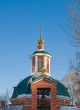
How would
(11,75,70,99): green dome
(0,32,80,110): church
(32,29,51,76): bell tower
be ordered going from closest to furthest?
(0,32,80,110): church → (11,75,70,99): green dome → (32,29,51,76): bell tower

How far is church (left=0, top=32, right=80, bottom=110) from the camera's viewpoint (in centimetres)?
3394

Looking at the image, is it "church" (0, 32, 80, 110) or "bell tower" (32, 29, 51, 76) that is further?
"bell tower" (32, 29, 51, 76)

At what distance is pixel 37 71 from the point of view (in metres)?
38.8

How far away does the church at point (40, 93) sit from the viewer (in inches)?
1336

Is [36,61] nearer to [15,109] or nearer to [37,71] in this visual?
[37,71]

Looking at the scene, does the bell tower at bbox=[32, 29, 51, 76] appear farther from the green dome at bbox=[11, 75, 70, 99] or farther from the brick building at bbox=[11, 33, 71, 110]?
the green dome at bbox=[11, 75, 70, 99]

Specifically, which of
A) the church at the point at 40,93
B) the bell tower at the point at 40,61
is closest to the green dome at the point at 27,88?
the church at the point at 40,93

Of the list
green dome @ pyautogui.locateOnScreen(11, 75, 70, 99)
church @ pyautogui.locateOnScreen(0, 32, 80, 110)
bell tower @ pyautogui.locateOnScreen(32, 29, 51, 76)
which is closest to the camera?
church @ pyautogui.locateOnScreen(0, 32, 80, 110)

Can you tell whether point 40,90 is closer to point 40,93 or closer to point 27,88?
point 40,93

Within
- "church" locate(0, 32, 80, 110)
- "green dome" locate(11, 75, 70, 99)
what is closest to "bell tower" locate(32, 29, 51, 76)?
"church" locate(0, 32, 80, 110)

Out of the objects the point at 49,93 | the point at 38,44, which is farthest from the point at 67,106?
the point at 38,44

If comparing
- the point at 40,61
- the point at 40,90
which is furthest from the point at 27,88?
the point at 40,61

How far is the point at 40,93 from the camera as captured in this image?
35.7 metres

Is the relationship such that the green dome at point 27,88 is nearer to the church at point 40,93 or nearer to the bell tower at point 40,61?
the church at point 40,93
